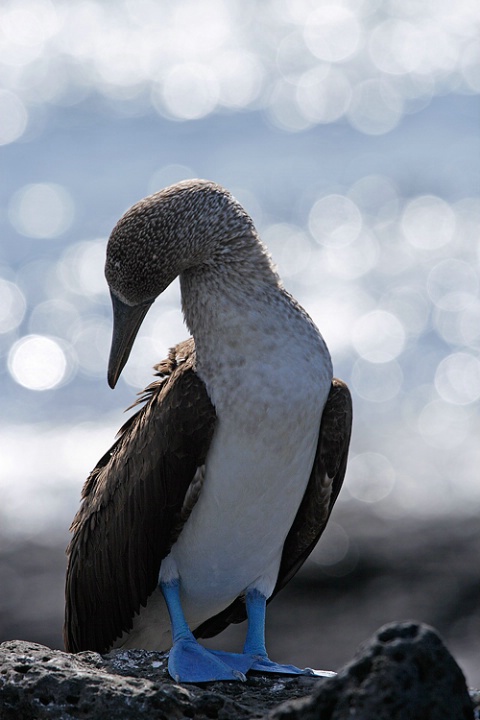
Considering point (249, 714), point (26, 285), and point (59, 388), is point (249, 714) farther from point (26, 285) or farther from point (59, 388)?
point (26, 285)

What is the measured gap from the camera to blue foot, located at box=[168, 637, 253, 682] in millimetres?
4770

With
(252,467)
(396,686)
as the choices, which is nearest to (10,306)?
(252,467)

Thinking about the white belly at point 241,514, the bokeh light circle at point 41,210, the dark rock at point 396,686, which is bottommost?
the dark rock at point 396,686

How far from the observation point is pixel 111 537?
553 cm

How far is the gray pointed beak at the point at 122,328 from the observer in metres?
5.30

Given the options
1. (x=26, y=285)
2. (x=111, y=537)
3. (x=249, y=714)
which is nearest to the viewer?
(x=249, y=714)

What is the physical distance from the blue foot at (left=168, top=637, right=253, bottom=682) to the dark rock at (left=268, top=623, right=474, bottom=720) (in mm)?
1428

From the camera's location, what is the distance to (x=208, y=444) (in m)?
5.18

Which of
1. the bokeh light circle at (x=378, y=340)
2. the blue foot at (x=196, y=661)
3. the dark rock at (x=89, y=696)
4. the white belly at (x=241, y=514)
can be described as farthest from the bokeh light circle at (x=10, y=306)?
the dark rock at (x=89, y=696)

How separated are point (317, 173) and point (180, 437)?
1696 cm

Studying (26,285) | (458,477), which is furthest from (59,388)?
(458,477)

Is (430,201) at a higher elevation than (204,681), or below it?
higher

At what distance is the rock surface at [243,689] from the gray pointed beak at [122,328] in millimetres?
1350

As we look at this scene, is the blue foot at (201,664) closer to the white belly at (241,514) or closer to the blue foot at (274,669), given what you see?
the blue foot at (274,669)
